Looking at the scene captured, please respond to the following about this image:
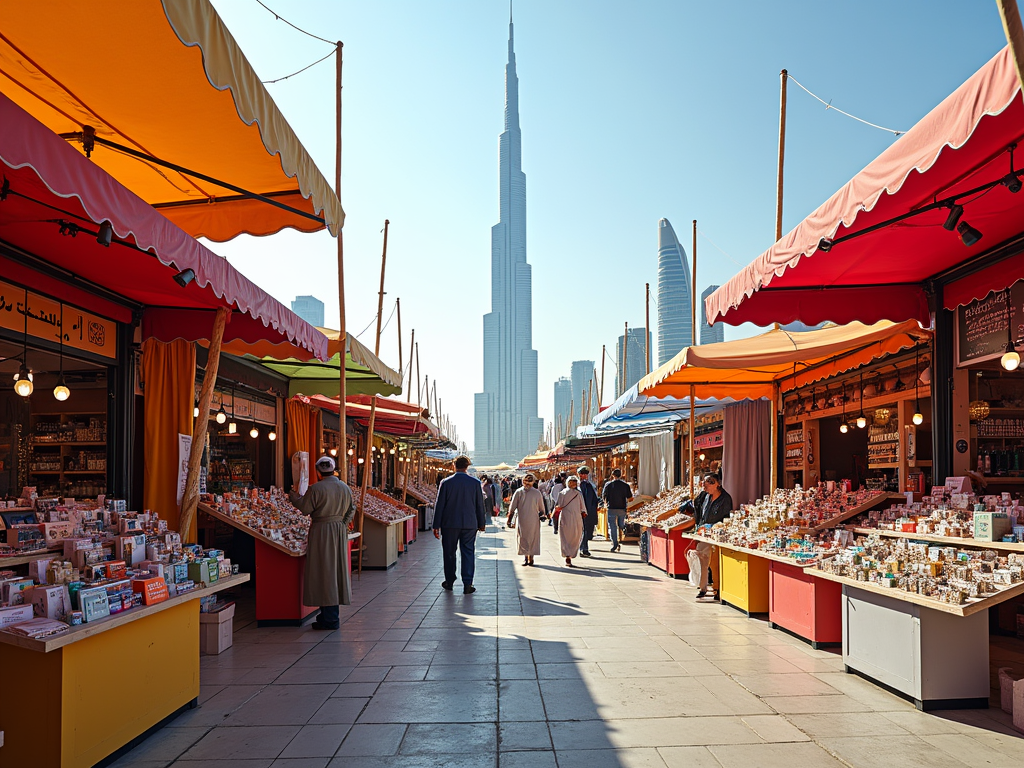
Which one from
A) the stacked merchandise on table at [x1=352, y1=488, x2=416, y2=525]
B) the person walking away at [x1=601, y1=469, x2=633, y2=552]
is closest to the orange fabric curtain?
the stacked merchandise on table at [x1=352, y1=488, x2=416, y2=525]

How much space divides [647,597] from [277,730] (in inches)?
242

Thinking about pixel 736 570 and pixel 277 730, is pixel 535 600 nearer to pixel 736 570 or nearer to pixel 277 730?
pixel 736 570

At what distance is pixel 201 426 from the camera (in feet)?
22.4

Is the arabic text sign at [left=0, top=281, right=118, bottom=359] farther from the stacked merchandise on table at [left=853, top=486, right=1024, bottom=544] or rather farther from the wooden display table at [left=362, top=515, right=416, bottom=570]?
the stacked merchandise on table at [left=853, top=486, right=1024, bottom=544]

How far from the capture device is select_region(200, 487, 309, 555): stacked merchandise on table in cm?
822

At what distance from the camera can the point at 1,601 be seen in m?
4.07

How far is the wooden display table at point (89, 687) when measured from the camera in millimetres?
3838

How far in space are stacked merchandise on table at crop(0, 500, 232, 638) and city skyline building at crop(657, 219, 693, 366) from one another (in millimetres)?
66689

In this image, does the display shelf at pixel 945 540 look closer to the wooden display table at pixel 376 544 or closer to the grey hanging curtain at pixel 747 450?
the grey hanging curtain at pixel 747 450

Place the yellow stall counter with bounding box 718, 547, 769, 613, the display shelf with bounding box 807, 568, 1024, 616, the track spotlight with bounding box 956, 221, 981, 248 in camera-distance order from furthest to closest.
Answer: the yellow stall counter with bounding box 718, 547, 769, 613
the track spotlight with bounding box 956, 221, 981, 248
the display shelf with bounding box 807, 568, 1024, 616

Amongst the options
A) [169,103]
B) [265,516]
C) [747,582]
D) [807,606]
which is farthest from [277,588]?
[807,606]

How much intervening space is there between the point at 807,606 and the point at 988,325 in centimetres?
314

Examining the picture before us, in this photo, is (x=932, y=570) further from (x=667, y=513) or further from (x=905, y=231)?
(x=667, y=513)

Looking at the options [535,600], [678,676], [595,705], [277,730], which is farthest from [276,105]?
[535,600]
